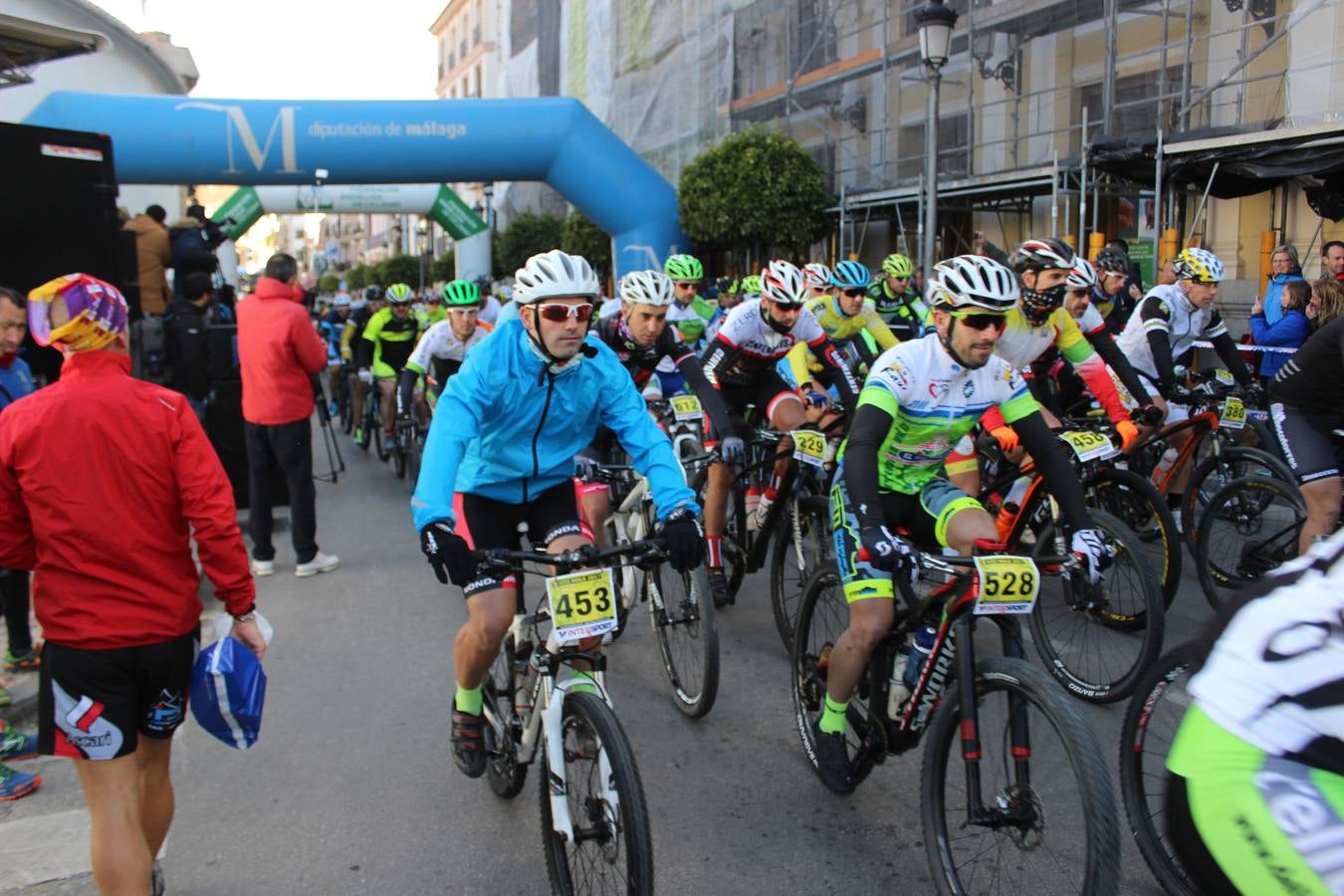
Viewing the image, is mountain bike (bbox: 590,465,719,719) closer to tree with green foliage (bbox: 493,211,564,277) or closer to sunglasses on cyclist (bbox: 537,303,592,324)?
sunglasses on cyclist (bbox: 537,303,592,324)

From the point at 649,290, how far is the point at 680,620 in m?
2.01

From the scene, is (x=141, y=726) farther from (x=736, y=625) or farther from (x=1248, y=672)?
(x=736, y=625)

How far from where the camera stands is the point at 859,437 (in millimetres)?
3672

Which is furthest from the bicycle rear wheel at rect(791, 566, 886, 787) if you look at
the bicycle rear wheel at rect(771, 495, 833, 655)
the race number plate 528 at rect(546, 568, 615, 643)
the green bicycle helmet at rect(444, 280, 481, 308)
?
the green bicycle helmet at rect(444, 280, 481, 308)

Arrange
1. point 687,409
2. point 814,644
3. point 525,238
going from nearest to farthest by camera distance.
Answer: point 814,644 → point 687,409 → point 525,238

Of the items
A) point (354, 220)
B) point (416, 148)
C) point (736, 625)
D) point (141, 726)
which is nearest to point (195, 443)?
point (141, 726)

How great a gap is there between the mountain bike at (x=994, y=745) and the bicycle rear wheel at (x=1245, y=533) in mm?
2758

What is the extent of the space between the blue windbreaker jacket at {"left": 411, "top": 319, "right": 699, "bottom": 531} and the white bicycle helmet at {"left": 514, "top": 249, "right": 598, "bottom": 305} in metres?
0.18

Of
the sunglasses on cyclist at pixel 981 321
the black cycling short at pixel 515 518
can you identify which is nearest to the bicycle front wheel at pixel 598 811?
the black cycling short at pixel 515 518

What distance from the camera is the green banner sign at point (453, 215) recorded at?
84.5 feet

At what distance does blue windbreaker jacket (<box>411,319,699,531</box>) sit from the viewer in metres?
3.59

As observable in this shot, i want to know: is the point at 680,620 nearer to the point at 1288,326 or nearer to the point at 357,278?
the point at 1288,326

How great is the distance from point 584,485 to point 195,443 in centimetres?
309

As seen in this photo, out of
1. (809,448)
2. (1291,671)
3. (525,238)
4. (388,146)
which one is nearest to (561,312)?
(809,448)
